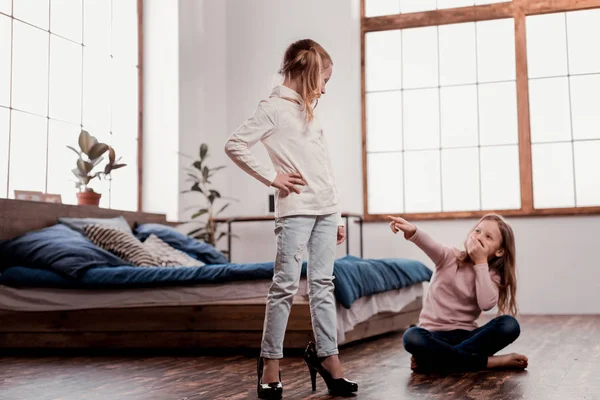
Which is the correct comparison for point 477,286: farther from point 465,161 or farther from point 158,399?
point 465,161

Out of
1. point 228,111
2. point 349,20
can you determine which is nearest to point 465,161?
point 349,20

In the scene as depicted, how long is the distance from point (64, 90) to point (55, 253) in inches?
76.5

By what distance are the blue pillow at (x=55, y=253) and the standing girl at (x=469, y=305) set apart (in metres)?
Answer: 1.70

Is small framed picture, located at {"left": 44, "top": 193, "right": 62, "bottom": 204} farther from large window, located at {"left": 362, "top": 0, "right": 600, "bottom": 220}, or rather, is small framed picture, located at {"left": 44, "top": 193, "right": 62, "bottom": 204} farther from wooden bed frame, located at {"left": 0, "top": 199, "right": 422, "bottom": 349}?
large window, located at {"left": 362, "top": 0, "right": 600, "bottom": 220}

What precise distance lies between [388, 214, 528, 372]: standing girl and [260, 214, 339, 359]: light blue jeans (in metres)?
0.44

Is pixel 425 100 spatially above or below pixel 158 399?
above

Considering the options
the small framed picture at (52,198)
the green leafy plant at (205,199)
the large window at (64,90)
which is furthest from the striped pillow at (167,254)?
the green leafy plant at (205,199)

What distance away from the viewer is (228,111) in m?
6.73

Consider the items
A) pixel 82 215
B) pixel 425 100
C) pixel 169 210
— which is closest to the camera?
pixel 82 215

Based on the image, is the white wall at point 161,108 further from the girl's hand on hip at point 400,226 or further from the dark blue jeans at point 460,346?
the girl's hand on hip at point 400,226

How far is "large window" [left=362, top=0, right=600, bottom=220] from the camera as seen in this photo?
6.00 meters

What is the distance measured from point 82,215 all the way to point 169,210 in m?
1.63

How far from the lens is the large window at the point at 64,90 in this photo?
468cm

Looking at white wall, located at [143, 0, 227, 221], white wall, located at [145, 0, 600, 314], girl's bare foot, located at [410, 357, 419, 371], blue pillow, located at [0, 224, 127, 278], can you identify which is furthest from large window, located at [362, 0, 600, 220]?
girl's bare foot, located at [410, 357, 419, 371]
